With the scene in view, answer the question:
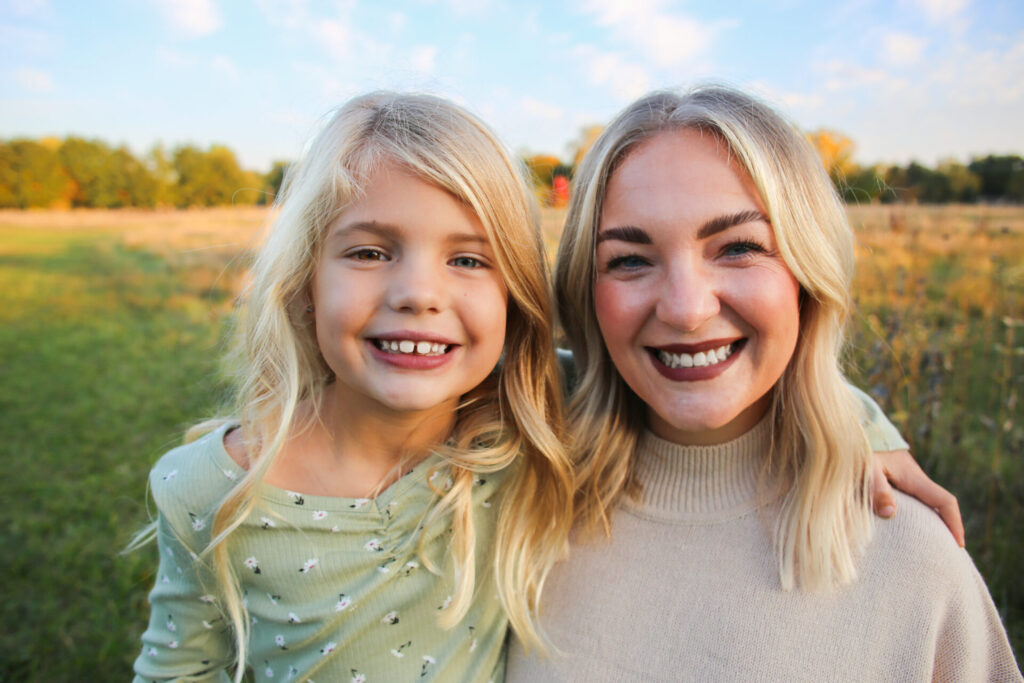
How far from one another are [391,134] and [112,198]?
55.1 m

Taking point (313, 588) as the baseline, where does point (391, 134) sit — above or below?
above

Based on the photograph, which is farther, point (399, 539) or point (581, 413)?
point (581, 413)

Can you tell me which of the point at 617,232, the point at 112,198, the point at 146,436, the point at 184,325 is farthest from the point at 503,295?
the point at 112,198

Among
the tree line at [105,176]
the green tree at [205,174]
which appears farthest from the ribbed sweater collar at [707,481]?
the green tree at [205,174]

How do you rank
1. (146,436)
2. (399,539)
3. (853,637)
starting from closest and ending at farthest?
(853,637), (399,539), (146,436)

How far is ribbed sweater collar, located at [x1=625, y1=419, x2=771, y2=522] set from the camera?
5.23ft

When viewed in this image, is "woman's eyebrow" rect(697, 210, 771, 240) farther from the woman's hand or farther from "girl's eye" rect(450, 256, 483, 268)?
the woman's hand

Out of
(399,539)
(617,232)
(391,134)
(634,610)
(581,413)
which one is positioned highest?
(391,134)

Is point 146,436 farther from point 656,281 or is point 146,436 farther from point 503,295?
point 656,281

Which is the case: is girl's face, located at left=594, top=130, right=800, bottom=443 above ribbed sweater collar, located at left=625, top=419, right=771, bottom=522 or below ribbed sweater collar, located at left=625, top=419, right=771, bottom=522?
above

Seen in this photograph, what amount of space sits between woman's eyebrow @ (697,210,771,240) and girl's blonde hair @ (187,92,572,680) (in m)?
0.47

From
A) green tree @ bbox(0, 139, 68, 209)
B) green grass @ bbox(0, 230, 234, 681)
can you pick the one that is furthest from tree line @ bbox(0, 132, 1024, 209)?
green grass @ bbox(0, 230, 234, 681)

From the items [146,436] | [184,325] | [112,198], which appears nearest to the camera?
[146,436]

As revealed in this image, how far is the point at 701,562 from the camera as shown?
1.53 metres
